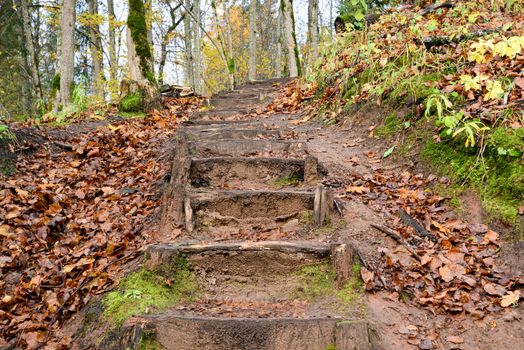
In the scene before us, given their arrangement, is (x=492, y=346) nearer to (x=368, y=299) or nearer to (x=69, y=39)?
(x=368, y=299)

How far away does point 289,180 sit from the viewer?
15.1 feet

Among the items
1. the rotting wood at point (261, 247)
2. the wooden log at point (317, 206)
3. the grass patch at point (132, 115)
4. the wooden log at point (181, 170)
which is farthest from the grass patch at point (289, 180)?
the grass patch at point (132, 115)

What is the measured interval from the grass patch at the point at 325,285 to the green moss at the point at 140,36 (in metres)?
6.65

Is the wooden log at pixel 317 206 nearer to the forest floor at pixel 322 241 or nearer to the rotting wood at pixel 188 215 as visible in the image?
the forest floor at pixel 322 241

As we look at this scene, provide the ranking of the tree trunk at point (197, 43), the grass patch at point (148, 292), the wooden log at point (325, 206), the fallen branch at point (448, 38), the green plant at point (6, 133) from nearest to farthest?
the grass patch at point (148, 292) → the wooden log at point (325, 206) → the green plant at point (6, 133) → the fallen branch at point (448, 38) → the tree trunk at point (197, 43)

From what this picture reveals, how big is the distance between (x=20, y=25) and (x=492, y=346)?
71.2 feet

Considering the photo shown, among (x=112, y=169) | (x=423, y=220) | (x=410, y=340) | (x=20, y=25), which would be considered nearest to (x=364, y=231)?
(x=423, y=220)

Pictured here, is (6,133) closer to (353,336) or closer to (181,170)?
(181,170)

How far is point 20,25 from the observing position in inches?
717

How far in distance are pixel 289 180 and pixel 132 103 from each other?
4519 millimetres

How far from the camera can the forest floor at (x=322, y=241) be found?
9.11 feet

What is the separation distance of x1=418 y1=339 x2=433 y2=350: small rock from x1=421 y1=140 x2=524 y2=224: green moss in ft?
4.62

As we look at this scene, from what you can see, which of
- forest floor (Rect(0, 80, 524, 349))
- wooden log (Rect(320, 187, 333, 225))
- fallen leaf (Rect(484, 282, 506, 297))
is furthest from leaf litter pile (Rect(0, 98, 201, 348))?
fallen leaf (Rect(484, 282, 506, 297))

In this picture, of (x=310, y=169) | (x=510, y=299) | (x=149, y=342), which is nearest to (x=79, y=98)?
(x=310, y=169)
